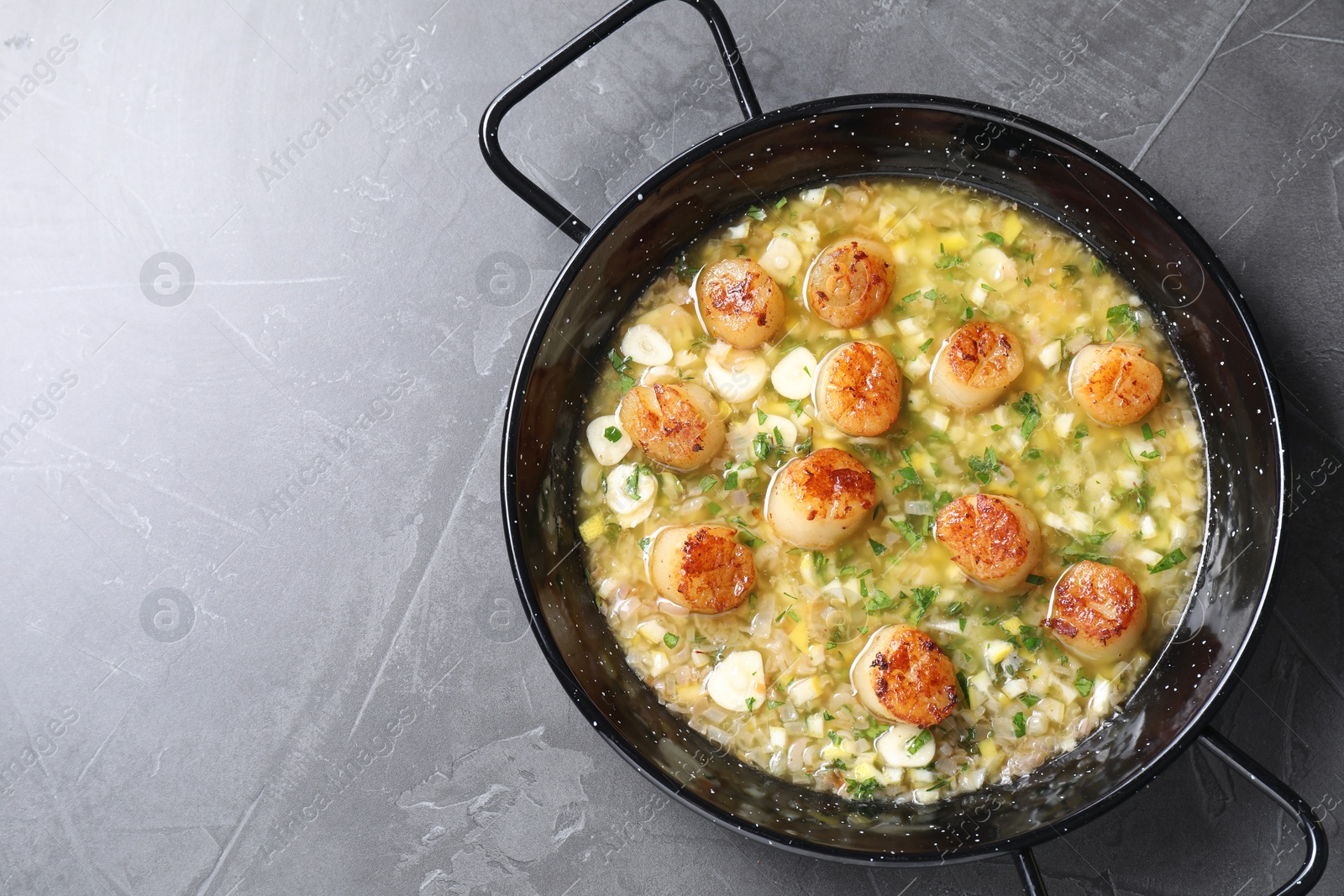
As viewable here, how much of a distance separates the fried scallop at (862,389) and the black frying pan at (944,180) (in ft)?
2.25

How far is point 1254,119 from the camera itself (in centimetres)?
297

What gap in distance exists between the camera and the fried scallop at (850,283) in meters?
2.68

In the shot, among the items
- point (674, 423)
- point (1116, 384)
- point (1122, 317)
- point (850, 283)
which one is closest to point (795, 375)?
point (850, 283)

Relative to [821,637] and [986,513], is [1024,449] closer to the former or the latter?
[986,513]

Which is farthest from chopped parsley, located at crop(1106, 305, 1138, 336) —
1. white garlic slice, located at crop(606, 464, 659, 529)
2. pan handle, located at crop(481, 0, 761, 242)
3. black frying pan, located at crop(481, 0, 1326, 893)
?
white garlic slice, located at crop(606, 464, 659, 529)

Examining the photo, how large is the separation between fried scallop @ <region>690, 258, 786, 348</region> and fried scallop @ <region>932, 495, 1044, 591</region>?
0.78 meters

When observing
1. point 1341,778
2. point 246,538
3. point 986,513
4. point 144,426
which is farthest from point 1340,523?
point 144,426

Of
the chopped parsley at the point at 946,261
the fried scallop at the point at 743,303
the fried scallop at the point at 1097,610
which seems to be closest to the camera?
the fried scallop at the point at 1097,610

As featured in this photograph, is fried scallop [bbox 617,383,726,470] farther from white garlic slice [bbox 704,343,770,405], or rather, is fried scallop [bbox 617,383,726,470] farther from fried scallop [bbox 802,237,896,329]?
fried scallop [bbox 802,237,896,329]

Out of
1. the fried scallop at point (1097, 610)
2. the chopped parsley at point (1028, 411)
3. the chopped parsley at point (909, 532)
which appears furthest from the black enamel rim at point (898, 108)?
the chopped parsley at point (909, 532)

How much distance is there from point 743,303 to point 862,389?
450 millimetres

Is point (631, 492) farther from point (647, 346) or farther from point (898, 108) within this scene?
point (898, 108)

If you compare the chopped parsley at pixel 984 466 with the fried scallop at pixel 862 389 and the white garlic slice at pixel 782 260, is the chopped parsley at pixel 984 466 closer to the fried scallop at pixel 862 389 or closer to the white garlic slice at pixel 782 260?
the fried scallop at pixel 862 389

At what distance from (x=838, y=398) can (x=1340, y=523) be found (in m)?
1.74
